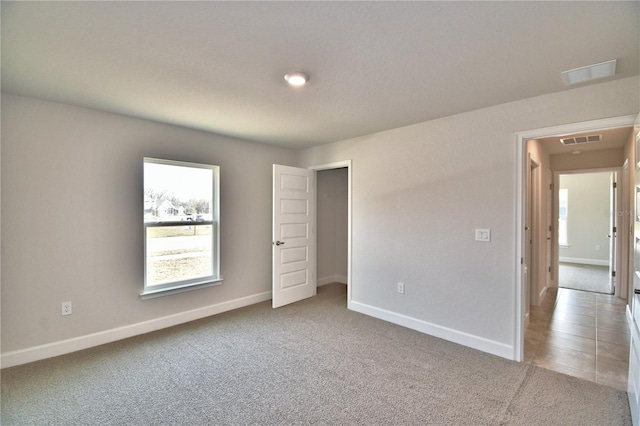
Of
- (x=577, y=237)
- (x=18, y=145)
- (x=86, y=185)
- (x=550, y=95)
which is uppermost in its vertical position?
(x=550, y=95)

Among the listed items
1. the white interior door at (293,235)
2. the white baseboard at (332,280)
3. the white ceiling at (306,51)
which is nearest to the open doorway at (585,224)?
the white baseboard at (332,280)

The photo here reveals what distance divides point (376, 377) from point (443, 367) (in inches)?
25.2

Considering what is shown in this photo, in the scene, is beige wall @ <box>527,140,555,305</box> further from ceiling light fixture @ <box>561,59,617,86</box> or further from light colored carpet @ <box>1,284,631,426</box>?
light colored carpet @ <box>1,284,631,426</box>

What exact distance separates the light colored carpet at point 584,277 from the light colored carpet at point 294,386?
3783 millimetres

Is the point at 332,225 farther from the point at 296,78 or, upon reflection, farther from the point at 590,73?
the point at 590,73

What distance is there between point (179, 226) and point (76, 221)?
1.00 metres

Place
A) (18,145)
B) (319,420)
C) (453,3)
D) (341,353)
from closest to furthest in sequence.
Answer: (453,3)
(319,420)
(18,145)
(341,353)

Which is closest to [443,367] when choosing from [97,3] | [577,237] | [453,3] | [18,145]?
[453,3]

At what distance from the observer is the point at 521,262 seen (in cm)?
273

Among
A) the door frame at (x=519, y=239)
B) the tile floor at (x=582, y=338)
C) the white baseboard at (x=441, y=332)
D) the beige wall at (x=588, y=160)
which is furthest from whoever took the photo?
the beige wall at (x=588, y=160)

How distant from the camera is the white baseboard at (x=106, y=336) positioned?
2.62 m

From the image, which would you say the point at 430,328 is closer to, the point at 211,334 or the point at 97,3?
the point at 211,334

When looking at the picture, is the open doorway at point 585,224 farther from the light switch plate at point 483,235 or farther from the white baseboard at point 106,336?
the white baseboard at point 106,336

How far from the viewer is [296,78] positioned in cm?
220
